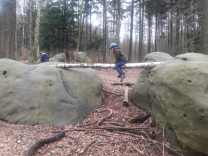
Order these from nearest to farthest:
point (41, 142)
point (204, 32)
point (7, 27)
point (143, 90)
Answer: point (41, 142)
point (143, 90)
point (7, 27)
point (204, 32)

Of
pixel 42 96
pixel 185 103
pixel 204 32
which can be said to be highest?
pixel 204 32

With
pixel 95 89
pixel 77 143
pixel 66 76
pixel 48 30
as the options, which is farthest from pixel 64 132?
pixel 48 30

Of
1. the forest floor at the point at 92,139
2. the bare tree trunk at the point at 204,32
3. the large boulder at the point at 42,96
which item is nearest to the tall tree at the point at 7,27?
the large boulder at the point at 42,96

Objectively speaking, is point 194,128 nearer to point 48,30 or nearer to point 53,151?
point 53,151

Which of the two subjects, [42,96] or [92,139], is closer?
[92,139]

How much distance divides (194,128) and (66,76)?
3954 millimetres

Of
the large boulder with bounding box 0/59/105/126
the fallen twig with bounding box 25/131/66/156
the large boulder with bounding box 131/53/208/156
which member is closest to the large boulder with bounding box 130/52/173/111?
the large boulder with bounding box 0/59/105/126

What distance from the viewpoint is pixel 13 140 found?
133 inches

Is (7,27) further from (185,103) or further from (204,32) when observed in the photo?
(204,32)

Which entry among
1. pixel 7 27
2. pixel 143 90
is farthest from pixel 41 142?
pixel 7 27

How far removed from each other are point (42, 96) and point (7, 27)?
11.3ft

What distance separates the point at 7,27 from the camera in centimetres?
629

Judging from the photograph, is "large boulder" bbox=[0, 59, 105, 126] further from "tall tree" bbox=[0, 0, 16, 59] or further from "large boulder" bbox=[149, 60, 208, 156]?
"large boulder" bbox=[149, 60, 208, 156]

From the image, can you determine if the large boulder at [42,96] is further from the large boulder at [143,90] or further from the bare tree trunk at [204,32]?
the bare tree trunk at [204,32]
